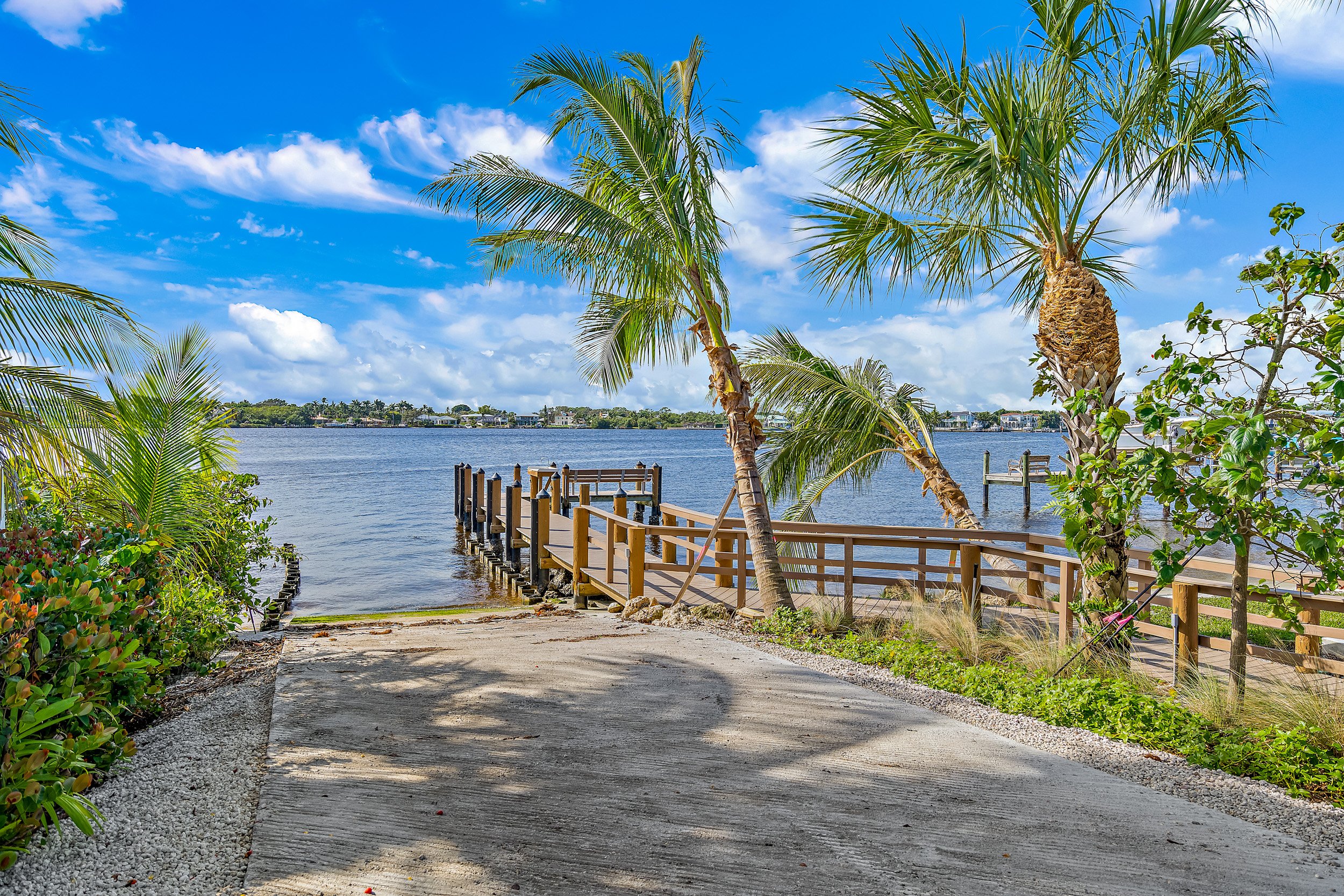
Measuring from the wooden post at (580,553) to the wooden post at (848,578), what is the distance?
4808 millimetres

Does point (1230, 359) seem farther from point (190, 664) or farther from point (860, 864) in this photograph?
point (190, 664)

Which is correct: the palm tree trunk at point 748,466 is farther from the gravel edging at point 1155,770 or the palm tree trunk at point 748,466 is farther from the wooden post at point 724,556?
the gravel edging at point 1155,770

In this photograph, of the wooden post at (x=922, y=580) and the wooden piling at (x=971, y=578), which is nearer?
the wooden piling at (x=971, y=578)

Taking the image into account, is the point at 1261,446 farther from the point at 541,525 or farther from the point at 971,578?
the point at 541,525

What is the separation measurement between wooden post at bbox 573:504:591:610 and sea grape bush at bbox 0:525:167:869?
7.19 metres

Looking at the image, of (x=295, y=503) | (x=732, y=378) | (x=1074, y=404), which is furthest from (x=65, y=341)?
(x=295, y=503)

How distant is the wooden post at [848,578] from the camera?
7738mm

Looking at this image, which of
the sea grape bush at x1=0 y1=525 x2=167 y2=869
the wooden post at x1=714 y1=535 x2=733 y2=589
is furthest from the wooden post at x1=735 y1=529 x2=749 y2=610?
the sea grape bush at x1=0 y1=525 x2=167 y2=869

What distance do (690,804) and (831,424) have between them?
8.10 m

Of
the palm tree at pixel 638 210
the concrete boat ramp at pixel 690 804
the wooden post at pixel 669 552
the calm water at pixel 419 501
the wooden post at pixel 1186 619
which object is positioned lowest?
the calm water at pixel 419 501

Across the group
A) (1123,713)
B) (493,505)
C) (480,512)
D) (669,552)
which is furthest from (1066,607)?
(480,512)

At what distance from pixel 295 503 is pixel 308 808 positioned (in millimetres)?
34197

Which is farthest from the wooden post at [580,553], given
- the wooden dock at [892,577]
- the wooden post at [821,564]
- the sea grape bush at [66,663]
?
the sea grape bush at [66,663]

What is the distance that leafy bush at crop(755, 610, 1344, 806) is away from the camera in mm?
3936
